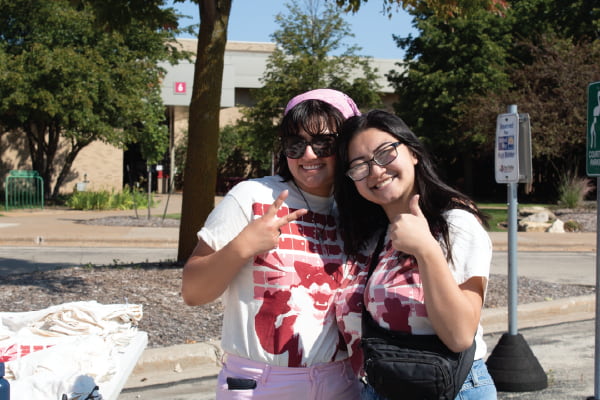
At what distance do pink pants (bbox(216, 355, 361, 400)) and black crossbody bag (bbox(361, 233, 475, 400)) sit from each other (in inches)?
10.6

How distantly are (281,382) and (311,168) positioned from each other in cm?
69

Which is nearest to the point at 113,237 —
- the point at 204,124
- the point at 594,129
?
the point at 204,124

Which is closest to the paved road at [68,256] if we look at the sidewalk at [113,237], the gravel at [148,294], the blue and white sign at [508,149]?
the sidewalk at [113,237]

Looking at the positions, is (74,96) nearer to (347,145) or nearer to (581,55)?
(581,55)

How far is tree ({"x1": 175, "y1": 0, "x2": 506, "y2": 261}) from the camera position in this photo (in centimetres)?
786

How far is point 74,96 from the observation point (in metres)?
21.2

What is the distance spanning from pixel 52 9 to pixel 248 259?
2284cm

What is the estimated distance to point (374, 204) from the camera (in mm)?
2305

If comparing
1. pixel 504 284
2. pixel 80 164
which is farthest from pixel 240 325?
pixel 80 164

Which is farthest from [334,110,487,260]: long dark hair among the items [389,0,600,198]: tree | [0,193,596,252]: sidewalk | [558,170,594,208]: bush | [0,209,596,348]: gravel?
[389,0,600,198]: tree

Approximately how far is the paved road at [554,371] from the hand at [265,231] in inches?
122

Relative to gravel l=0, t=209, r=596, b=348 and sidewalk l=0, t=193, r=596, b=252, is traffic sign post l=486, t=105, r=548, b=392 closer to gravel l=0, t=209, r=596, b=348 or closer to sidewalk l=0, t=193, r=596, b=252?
gravel l=0, t=209, r=596, b=348

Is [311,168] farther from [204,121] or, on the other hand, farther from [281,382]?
[204,121]

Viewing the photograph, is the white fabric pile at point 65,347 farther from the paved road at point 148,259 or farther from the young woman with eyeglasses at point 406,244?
the paved road at point 148,259
